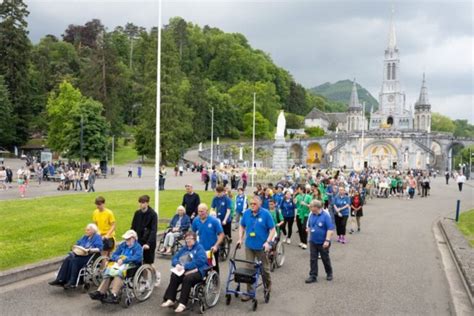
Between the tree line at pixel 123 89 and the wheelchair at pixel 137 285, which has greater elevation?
the tree line at pixel 123 89

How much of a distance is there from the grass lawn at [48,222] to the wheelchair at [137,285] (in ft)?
11.2

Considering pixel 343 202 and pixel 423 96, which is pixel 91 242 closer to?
pixel 343 202

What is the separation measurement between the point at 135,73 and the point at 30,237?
75789 millimetres

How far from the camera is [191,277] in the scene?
24.2 ft

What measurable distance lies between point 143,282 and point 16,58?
59.8m

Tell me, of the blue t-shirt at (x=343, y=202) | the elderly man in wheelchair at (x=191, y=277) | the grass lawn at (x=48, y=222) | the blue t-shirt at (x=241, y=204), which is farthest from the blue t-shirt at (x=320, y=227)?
the grass lawn at (x=48, y=222)

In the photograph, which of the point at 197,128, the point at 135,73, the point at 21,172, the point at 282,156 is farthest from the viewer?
the point at 135,73

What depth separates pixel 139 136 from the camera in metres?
54.7

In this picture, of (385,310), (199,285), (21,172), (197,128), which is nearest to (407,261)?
(385,310)

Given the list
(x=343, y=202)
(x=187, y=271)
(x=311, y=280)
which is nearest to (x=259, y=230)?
(x=187, y=271)

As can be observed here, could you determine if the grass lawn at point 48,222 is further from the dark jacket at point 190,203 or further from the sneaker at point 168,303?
the sneaker at point 168,303

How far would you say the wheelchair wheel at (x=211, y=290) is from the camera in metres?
7.64

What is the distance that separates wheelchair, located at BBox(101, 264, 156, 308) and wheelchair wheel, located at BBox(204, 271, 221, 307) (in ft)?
4.16

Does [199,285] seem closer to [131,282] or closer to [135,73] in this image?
[131,282]
